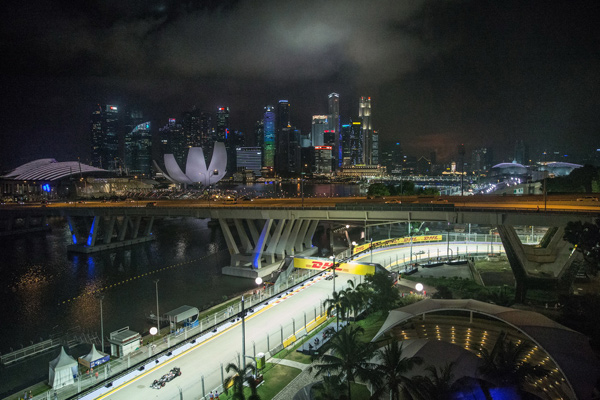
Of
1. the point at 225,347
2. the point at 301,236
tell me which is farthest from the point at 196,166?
the point at 225,347

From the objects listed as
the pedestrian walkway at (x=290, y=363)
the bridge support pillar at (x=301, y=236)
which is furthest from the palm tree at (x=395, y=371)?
the bridge support pillar at (x=301, y=236)

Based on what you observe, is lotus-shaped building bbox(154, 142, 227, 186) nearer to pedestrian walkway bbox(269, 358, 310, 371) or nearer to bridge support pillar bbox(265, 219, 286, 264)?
bridge support pillar bbox(265, 219, 286, 264)

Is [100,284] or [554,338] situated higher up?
[554,338]

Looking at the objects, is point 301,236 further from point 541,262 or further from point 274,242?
point 541,262

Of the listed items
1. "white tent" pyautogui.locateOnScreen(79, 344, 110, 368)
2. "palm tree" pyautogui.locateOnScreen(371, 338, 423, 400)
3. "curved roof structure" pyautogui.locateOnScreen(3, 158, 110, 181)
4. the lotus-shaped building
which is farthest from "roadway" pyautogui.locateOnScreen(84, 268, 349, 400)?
"curved roof structure" pyautogui.locateOnScreen(3, 158, 110, 181)

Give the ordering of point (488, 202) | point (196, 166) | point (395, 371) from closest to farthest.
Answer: point (395, 371) → point (488, 202) → point (196, 166)

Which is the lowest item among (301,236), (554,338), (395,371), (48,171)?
(301,236)

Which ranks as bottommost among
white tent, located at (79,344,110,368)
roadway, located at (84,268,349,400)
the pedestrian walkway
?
white tent, located at (79,344,110,368)
